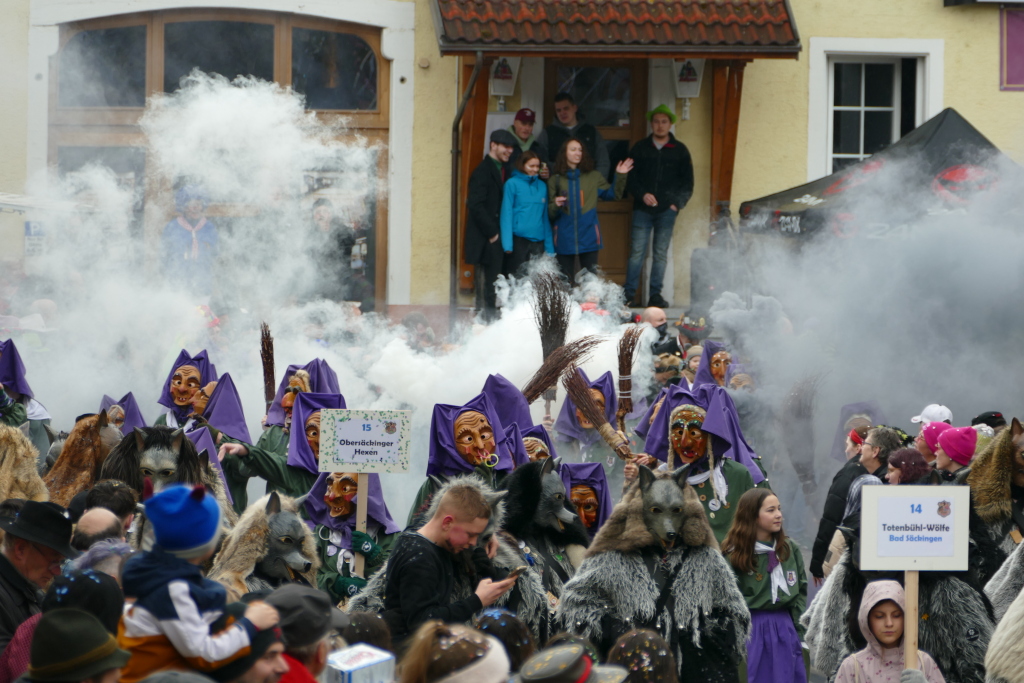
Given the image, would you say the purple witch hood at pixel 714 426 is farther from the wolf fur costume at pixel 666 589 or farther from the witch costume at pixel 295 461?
the witch costume at pixel 295 461

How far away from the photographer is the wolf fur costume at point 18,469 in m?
6.07

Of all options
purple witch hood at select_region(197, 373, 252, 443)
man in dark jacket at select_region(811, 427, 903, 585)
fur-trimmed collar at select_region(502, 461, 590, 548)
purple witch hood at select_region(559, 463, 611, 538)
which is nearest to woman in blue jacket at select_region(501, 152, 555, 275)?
purple witch hood at select_region(197, 373, 252, 443)

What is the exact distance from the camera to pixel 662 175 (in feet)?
44.4

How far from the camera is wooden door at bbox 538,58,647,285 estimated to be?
14469 mm

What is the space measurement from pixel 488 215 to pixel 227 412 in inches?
215

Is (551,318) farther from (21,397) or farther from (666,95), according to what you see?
(666,95)

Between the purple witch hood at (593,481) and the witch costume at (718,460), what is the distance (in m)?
0.52

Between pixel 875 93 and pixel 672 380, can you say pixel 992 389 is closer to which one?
pixel 672 380

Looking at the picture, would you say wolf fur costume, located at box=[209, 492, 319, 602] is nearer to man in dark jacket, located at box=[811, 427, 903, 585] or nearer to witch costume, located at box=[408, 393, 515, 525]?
witch costume, located at box=[408, 393, 515, 525]

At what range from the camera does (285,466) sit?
7.24m

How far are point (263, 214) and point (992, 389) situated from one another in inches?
284

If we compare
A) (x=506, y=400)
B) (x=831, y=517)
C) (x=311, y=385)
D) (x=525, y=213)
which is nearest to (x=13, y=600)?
(x=506, y=400)

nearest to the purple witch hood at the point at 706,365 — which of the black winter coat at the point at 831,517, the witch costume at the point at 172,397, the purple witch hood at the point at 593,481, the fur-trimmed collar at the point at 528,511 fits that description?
the black winter coat at the point at 831,517

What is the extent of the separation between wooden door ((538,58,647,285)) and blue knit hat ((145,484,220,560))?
37.3ft
